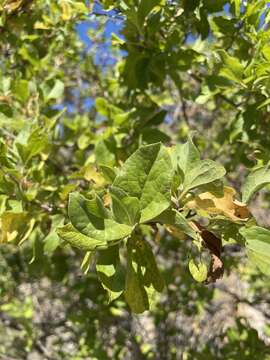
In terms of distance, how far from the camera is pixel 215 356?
2.48 m

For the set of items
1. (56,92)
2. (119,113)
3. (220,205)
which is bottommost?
(119,113)

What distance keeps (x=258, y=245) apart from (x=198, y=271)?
0.14 meters

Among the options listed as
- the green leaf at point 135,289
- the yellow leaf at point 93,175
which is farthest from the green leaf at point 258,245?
the yellow leaf at point 93,175

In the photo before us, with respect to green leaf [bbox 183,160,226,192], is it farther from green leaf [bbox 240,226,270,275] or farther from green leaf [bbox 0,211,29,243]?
green leaf [bbox 0,211,29,243]

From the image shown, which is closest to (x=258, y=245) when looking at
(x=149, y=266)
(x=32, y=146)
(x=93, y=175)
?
(x=149, y=266)

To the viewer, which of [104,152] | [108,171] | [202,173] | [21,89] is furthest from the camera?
[21,89]

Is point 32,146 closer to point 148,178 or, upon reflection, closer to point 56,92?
point 56,92

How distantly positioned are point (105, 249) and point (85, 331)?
1.87 metres

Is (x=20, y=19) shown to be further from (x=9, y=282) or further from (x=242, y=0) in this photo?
(x=9, y=282)

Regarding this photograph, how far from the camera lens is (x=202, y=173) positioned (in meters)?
1.04

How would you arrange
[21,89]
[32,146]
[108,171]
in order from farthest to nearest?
[21,89]
[32,146]
[108,171]

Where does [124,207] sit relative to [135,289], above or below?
above

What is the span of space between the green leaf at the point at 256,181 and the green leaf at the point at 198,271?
0.18 m

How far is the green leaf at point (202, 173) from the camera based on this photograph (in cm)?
102
